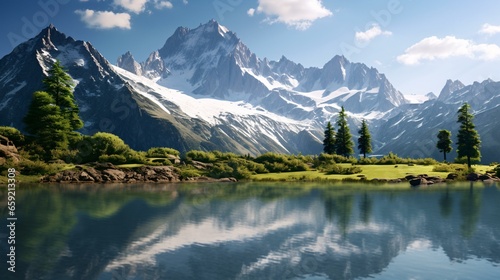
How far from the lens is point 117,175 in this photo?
232 feet

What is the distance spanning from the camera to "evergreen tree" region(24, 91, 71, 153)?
74.9 metres

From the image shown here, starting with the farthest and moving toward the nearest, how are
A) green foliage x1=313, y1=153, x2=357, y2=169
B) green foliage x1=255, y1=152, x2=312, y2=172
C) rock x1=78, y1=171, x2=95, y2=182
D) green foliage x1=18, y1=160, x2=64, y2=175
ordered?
green foliage x1=313, y1=153, x2=357, y2=169 < green foliage x1=255, y1=152, x2=312, y2=172 < rock x1=78, y1=171, x2=95, y2=182 < green foliage x1=18, y1=160, x2=64, y2=175

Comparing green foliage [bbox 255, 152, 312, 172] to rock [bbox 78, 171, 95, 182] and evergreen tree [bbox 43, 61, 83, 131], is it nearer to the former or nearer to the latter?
rock [bbox 78, 171, 95, 182]

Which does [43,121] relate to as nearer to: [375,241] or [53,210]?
[53,210]

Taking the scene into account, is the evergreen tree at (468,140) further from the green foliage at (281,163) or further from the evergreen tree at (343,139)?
the green foliage at (281,163)

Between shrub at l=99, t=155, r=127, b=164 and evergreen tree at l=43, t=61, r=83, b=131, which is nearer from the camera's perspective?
shrub at l=99, t=155, r=127, b=164

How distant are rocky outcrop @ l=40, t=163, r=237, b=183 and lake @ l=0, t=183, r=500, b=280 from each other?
2485 cm

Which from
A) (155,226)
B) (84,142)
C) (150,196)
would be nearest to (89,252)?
(155,226)

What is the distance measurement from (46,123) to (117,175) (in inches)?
743

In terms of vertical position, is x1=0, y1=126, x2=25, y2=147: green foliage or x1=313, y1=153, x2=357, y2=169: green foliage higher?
x1=0, y1=126, x2=25, y2=147: green foliage

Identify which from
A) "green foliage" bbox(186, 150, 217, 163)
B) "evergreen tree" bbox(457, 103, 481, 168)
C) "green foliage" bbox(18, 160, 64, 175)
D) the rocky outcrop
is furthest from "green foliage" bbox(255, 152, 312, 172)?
"green foliage" bbox(18, 160, 64, 175)

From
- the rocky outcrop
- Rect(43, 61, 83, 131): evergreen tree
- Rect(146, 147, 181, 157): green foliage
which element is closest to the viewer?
the rocky outcrop

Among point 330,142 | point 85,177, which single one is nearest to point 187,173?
point 85,177

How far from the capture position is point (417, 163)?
9656 centimetres
